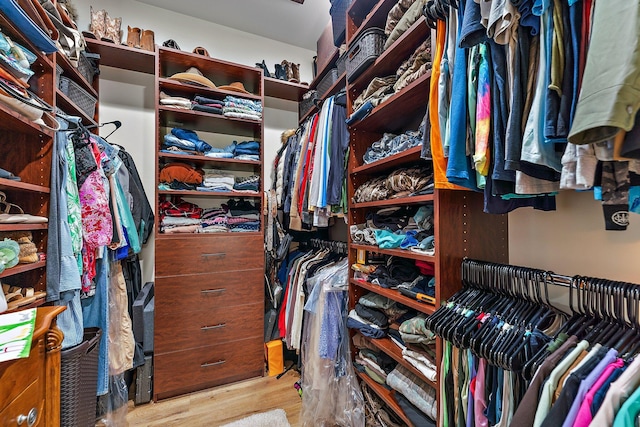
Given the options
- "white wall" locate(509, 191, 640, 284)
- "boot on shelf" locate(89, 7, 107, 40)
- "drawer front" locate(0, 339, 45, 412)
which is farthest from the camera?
"boot on shelf" locate(89, 7, 107, 40)

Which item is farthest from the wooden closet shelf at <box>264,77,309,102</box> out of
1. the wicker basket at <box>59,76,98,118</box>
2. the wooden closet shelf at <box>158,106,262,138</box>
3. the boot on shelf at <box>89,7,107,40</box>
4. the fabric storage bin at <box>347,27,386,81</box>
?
the wicker basket at <box>59,76,98,118</box>

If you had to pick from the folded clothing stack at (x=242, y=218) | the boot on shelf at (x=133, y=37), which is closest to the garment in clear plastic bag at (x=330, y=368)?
the folded clothing stack at (x=242, y=218)

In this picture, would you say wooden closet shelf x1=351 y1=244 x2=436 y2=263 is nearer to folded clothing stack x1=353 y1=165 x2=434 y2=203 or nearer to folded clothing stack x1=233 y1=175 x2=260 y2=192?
folded clothing stack x1=353 y1=165 x2=434 y2=203

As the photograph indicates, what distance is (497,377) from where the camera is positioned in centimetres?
77

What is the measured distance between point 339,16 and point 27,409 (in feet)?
7.13

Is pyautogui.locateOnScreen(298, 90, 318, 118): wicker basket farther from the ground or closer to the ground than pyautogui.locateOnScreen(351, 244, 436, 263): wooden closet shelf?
farther from the ground

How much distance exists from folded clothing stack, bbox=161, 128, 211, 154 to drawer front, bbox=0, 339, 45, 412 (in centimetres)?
152

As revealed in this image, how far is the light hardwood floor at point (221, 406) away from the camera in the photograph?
1.64 m

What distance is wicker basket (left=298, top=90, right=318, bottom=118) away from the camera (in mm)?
2258

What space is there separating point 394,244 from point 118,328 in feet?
5.87

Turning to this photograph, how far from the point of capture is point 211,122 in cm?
217

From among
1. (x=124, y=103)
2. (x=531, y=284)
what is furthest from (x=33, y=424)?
(x=124, y=103)

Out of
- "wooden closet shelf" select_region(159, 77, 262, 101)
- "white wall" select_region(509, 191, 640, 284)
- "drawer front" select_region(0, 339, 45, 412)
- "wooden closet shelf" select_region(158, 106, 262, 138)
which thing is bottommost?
"drawer front" select_region(0, 339, 45, 412)

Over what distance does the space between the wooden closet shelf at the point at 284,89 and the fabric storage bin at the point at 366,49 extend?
1.02 metres
